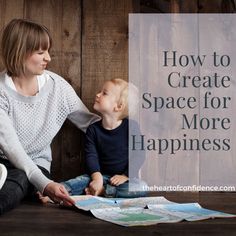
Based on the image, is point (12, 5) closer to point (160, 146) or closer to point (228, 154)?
point (160, 146)

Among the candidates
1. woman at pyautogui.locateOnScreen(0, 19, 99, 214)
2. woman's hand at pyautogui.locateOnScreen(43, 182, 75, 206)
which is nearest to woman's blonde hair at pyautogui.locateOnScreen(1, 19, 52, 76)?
woman at pyautogui.locateOnScreen(0, 19, 99, 214)

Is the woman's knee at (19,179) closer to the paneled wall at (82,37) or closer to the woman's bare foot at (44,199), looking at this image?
the woman's bare foot at (44,199)

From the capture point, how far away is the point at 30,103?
190cm

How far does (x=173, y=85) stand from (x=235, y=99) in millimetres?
231

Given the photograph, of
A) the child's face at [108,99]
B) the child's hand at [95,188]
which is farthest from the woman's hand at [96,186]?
the child's face at [108,99]

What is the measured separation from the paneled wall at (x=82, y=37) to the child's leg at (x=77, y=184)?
15 centimetres

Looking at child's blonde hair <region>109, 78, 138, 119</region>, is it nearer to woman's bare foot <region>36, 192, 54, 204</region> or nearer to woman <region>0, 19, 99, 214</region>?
woman <region>0, 19, 99, 214</region>

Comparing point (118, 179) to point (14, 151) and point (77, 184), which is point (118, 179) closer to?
point (77, 184)

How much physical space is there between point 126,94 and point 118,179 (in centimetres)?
30

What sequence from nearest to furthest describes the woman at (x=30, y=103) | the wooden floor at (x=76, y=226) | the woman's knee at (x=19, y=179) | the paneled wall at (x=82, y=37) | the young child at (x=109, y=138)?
the wooden floor at (x=76, y=226) < the woman's knee at (x=19, y=179) < the woman at (x=30, y=103) < the young child at (x=109, y=138) < the paneled wall at (x=82, y=37)

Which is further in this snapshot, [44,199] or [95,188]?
[95,188]

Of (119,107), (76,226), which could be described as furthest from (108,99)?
(76,226)

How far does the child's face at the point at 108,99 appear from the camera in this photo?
6.33ft

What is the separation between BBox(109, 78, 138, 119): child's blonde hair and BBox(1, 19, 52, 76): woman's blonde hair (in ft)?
0.91
